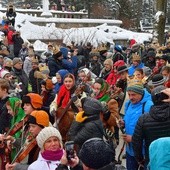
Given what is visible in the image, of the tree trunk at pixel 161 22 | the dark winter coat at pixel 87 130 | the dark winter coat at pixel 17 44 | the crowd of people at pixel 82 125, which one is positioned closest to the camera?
the crowd of people at pixel 82 125

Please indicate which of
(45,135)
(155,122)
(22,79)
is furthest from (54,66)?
(45,135)

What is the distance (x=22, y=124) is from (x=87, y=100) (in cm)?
80

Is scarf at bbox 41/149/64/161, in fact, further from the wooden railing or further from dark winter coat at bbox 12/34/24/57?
the wooden railing

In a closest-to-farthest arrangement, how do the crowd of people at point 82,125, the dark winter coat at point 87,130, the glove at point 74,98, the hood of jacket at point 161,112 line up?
the crowd of people at point 82,125 → the hood of jacket at point 161,112 → the dark winter coat at point 87,130 → the glove at point 74,98

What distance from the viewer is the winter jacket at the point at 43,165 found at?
413 centimetres

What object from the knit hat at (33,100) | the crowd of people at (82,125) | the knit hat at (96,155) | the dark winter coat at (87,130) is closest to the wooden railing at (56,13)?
the crowd of people at (82,125)

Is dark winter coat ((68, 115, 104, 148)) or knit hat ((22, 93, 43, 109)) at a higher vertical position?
knit hat ((22, 93, 43, 109))

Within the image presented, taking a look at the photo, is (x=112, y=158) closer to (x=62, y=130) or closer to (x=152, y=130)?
(x=152, y=130)

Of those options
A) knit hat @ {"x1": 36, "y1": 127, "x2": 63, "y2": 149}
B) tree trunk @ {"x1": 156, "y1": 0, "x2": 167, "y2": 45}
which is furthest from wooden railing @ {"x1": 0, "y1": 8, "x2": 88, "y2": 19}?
knit hat @ {"x1": 36, "y1": 127, "x2": 63, "y2": 149}

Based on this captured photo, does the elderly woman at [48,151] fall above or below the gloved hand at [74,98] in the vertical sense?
below

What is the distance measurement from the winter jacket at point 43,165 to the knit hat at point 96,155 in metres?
1.04

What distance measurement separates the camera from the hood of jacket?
15.5 ft

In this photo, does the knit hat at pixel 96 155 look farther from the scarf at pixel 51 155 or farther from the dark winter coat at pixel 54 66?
the dark winter coat at pixel 54 66

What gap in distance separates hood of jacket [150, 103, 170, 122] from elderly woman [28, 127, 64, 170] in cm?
108
